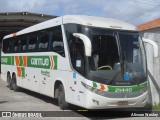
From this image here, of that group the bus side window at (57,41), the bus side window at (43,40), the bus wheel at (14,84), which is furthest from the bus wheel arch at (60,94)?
the bus wheel at (14,84)

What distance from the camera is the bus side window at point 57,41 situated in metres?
12.6

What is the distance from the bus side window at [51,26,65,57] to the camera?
12.6 meters

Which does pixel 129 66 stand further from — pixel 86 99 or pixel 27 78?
pixel 27 78

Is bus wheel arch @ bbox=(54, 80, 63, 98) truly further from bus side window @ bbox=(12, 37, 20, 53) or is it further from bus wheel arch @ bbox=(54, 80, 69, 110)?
bus side window @ bbox=(12, 37, 20, 53)

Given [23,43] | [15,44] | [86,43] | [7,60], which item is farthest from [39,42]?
[7,60]

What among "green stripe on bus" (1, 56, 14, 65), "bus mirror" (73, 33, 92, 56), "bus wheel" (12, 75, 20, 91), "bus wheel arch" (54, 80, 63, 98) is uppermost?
"bus mirror" (73, 33, 92, 56)

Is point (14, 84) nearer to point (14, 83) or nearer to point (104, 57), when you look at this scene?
point (14, 83)

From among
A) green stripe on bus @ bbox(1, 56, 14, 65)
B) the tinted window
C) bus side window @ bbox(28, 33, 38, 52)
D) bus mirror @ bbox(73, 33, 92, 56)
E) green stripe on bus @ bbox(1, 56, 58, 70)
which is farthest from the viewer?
green stripe on bus @ bbox(1, 56, 14, 65)

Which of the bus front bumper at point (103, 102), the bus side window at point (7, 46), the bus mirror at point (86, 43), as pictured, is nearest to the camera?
the bus mirror at point (86, 43)

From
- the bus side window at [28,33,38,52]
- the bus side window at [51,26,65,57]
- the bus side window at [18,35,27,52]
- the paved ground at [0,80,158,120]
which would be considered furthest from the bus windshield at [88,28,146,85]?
the bus side window at [18,35,27,52]

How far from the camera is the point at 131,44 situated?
11.6m

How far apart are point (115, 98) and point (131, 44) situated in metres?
1.83

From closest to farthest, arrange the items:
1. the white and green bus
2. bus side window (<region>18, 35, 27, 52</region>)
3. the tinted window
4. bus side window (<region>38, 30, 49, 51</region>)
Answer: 1. the white and green bus
2. the tinted window
3. bus side window (<region>38, 30, 49, 51</region>)
4. bus side window (<region>18, 35, 27, 52</region>)

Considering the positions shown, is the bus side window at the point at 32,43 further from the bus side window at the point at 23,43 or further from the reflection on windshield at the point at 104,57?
the reflection on windshield at the point at 104,57
